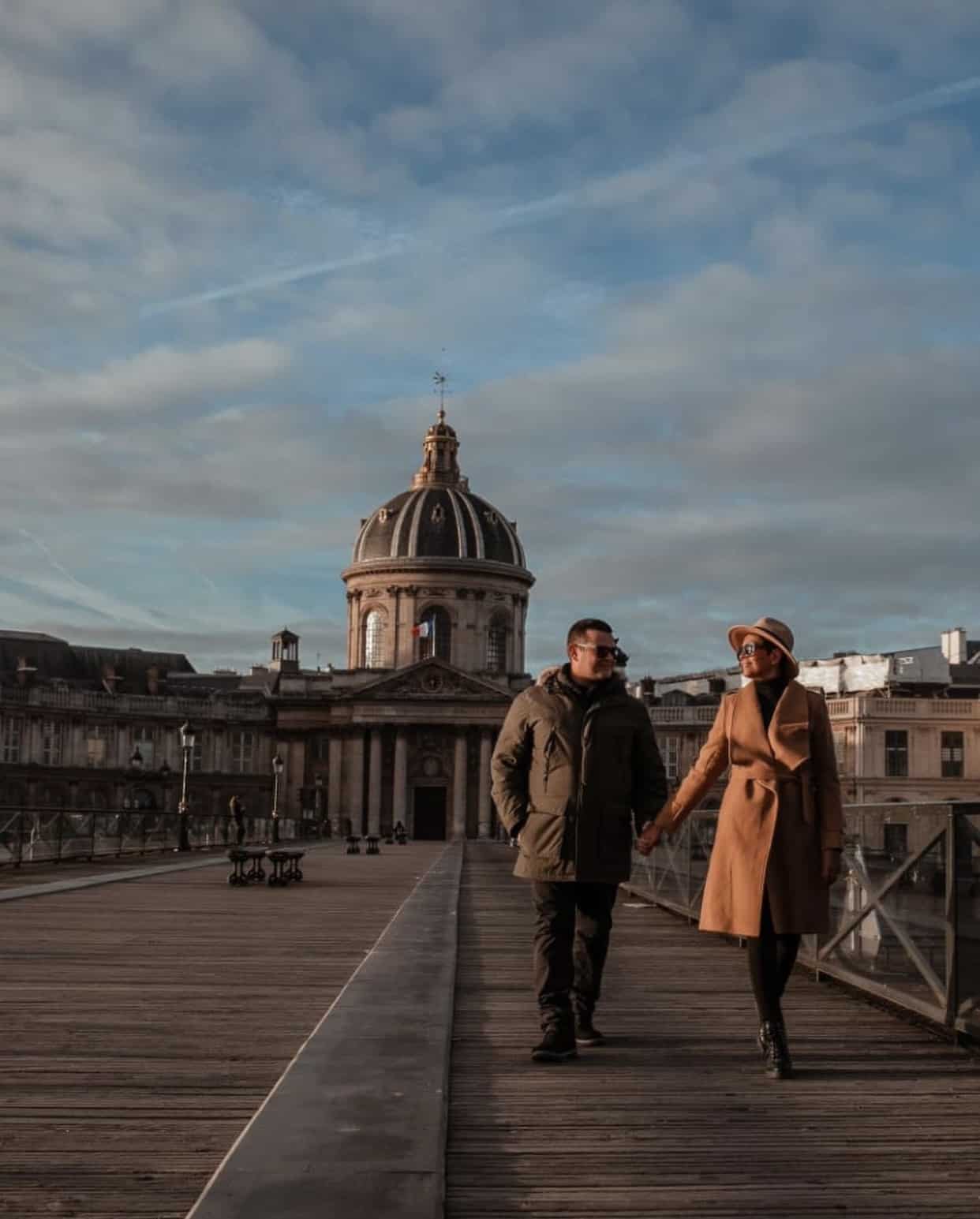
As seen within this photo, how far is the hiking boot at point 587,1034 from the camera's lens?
8664 mm

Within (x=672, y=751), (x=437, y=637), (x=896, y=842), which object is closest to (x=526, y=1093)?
(x=896, y=842)

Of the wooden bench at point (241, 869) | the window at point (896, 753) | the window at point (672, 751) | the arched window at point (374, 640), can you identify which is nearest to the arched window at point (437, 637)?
the arched window at point (374, 640)

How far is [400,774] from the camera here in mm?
105125

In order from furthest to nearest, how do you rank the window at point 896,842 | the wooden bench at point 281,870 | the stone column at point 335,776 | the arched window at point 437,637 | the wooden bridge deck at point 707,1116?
1. the arched window at point 437,637
2. the stone column at point 335,776
3. the wooden bench at point 281,870
4. the window at point 896,842
5. the wooden bridge deck at point 707,1116

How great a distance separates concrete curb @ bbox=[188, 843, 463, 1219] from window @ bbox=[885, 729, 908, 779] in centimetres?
7155

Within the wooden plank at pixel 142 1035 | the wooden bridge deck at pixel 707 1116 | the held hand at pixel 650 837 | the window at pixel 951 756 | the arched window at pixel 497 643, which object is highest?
the arched window at pixel 497 643

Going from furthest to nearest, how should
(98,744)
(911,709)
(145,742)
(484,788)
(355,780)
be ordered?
1. (484,788)
2. (355,780)
3. (145,742)
4. (98,744)
5. (911,709)

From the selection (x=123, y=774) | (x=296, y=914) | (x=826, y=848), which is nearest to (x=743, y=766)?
(x=826, y=848)

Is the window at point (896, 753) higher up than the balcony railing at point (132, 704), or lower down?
lower down

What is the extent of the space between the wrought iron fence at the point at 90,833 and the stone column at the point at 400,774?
51.5m

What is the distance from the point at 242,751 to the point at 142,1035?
10167cm

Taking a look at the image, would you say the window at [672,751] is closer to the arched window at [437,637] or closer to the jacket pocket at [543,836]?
the arched window at [437,637]

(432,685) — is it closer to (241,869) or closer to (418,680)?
(418,680)

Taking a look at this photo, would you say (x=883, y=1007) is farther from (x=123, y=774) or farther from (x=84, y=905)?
(x=123, y=774)
